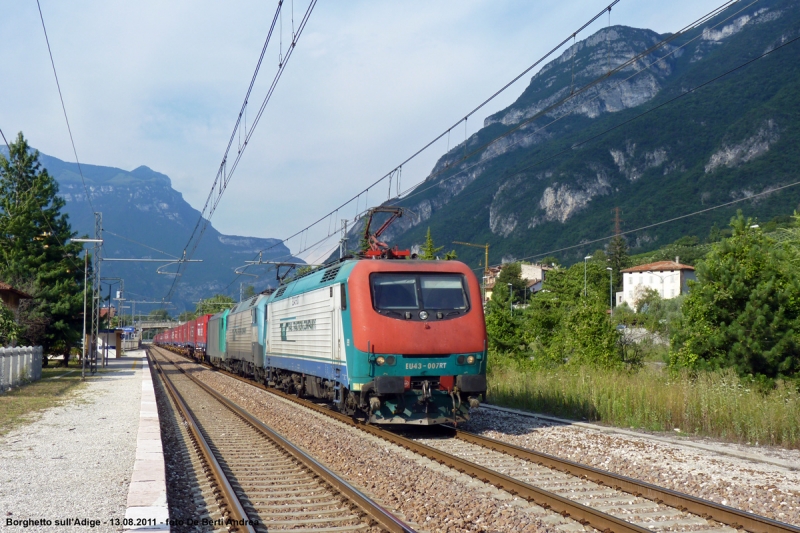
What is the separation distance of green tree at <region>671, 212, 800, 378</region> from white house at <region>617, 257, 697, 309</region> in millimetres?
76267

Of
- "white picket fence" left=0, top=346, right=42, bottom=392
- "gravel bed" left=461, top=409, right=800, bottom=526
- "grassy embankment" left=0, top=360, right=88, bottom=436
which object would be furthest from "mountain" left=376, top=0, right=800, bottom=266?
"gravel bed" left=461, top=409, right=800, bottom=526

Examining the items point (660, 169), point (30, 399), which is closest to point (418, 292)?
point (30, 399)

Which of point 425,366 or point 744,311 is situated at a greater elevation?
point 744,311

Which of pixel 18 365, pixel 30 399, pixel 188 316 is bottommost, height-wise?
pixel 30 399

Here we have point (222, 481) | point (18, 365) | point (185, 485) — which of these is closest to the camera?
point (222, 481)

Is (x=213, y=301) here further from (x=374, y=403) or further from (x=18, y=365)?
(x=374, y=403)

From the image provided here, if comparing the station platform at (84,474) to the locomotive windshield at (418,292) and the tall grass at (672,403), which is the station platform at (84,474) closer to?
the locomotive windshield at (418,292)

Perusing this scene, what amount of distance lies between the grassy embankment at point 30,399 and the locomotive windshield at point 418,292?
7.23m

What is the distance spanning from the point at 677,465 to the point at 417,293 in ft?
17.4

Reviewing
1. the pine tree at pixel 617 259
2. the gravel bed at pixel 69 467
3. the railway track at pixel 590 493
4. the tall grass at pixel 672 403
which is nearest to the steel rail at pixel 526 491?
the railway track at pixel 590 493

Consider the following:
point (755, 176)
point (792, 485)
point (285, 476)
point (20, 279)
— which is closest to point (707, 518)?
point (792, 485)

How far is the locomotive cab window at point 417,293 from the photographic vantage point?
42.3 ft

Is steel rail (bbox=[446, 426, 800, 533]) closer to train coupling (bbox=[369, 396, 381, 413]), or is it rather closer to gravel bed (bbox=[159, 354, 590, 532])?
gravel bed (bbox=[159, 354, 590, 532])

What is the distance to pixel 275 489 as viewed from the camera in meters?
8.77
